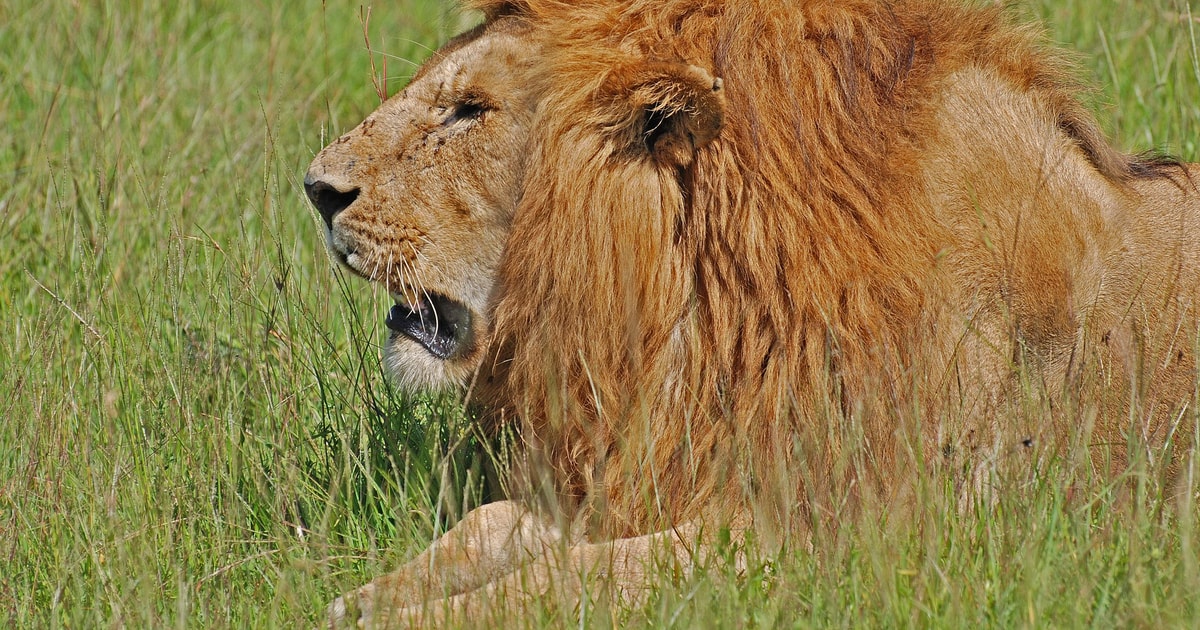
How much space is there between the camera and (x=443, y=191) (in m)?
2.90

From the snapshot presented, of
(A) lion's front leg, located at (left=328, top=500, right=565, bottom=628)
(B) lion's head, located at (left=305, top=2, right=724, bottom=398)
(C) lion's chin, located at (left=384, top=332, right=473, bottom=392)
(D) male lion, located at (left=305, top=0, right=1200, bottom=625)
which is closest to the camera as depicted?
(A) lion's front leg, located at (left=328, top=500, right=565, bottom=628)

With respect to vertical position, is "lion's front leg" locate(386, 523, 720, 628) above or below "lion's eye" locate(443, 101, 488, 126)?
below

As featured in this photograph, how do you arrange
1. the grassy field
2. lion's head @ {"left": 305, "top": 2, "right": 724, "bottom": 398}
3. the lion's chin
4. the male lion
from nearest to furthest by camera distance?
the grassy field < the male lion < lion's head @ {"left": 305, "top": 2, "right": 724, "bottom": 398} < the lion's chin

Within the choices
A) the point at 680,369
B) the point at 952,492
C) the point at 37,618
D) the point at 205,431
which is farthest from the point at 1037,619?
the point at 205,431

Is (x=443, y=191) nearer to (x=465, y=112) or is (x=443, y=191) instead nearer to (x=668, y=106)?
(x=465, y=112)

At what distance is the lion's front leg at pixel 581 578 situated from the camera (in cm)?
236

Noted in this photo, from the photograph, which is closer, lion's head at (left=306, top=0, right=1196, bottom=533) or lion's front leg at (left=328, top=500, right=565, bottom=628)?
lion's front leg at (left=328, top=500, right=565, bottom=628)

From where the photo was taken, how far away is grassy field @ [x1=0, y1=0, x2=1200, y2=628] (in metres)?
2.36

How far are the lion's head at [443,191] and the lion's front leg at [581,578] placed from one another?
58cm

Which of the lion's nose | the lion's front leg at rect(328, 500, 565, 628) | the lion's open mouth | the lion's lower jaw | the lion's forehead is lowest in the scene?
the lion's front leg at rect(328, 500, 565, 628)

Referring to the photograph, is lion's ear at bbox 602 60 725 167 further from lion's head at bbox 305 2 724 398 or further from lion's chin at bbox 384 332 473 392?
lion's chin at bbox 384 332 473 392

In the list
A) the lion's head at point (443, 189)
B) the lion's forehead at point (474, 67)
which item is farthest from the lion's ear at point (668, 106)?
the lion's forehead at point (474, 67)

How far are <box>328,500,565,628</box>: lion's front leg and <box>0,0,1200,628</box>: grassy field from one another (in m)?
0.11

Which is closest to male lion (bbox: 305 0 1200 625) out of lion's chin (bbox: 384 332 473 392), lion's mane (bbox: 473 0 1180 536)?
lion's mane (bbox: 473 0 1180 536)
